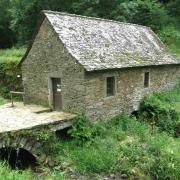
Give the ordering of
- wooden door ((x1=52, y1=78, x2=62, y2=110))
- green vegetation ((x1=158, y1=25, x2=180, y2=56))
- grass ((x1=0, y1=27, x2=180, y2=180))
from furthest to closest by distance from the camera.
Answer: green vegetation ((x1=158, y1=25, x2=180, y2=56)) < wooden door ((x1=52, y1=78, x2=62, y2=110)) < grass ((x1=0, y1=27, x2=180, y2=180))

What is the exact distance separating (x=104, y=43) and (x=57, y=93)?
388cm

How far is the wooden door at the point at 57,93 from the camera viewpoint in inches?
729

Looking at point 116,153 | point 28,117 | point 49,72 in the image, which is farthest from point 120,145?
point 49,72

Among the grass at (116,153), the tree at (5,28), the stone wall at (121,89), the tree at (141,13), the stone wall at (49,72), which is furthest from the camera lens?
the tree at (5,28)

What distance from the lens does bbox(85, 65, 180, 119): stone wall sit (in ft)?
57.5

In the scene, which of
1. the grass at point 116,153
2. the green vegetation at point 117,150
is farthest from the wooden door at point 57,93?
the grass at point 116,153

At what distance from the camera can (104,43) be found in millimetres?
19688

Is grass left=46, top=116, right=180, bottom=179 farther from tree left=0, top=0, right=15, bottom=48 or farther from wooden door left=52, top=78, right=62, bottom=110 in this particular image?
tree left=0, top=0, right=15, bottom=48

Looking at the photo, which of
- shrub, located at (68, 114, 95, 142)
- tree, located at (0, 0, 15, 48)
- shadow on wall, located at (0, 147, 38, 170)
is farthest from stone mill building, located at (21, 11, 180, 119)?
tree, located at (0, 0, 15, 48)

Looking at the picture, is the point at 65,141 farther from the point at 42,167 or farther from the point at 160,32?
the point at 160,32

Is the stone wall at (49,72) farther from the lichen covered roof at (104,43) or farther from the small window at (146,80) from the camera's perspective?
the small window at (146,80)

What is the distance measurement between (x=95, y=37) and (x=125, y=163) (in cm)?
792

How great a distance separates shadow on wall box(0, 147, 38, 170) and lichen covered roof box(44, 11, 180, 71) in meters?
5.01

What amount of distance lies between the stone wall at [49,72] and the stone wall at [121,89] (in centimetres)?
61
